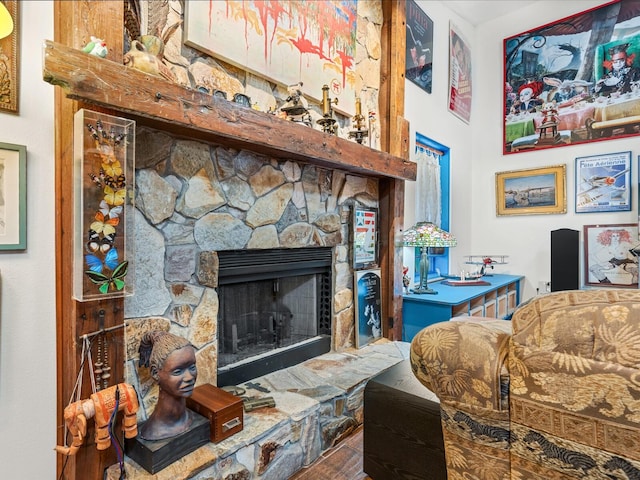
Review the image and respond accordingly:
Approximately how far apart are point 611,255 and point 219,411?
4.11m

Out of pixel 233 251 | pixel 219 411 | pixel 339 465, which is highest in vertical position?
pixel 233 251

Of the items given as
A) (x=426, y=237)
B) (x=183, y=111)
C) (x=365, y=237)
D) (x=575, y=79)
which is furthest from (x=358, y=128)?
(x=575, y=79)

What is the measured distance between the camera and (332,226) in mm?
2391

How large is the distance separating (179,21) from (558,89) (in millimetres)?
4175

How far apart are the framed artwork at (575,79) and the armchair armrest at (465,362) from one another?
13.5 feet

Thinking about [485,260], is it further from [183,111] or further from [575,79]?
[183,111]

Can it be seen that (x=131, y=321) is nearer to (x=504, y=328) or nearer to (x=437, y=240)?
(x=504, y=328)

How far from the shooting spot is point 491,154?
14.7 feet

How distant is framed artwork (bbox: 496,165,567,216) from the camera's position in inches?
157

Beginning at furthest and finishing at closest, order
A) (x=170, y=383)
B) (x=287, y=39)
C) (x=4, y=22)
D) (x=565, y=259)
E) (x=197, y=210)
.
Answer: (x=565, y=259), (x=287, y=39), (x=197, y=210), (x=170, y=383), (x=4, y=22)

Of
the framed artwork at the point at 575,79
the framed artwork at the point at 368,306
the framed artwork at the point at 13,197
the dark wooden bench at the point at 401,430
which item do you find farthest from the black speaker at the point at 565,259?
the framed artwork at the point at 13,197

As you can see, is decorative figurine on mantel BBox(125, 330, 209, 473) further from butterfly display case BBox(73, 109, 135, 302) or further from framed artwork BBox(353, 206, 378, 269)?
framed artwork BBox(353, 206, 378, 269)

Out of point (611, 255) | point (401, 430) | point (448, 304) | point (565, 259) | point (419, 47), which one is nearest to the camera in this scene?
point (401, 430)

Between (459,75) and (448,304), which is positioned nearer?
(448,304)
